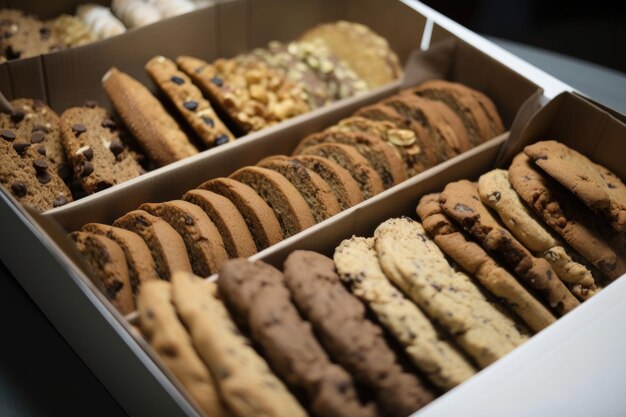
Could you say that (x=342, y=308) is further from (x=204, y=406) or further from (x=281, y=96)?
(x=281, y=96)

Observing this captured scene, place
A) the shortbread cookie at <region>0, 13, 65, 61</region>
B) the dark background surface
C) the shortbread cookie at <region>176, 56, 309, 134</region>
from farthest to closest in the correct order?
the dark background surface → the shortbread cookie at <region>0, 13, 65, 61</region> → the shortbread cookie at <region>176, 56, 309, 134</region>

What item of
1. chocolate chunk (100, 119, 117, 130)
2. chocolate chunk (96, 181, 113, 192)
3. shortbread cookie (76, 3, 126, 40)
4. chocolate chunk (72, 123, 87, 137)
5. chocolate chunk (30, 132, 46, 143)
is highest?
shortbread cookie (76, 3, 126, 40)

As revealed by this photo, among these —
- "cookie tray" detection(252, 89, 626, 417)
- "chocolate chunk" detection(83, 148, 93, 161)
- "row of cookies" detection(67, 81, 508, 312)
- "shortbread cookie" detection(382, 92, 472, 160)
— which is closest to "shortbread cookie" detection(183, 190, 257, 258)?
"row of cookies" detection(67, 81, 508, 312)

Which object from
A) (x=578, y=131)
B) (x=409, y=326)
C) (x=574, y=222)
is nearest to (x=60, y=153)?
(x=409, y=326)

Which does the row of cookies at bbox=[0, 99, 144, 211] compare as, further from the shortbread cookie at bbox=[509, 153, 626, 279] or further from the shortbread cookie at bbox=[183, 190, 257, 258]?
the shortbread cookie at bbox=[509, 153, 626, 279]

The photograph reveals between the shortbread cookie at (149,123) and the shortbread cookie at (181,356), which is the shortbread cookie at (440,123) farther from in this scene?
A: the shortbread cookie at (181,356)

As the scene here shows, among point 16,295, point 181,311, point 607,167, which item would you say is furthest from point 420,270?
point 16,295
